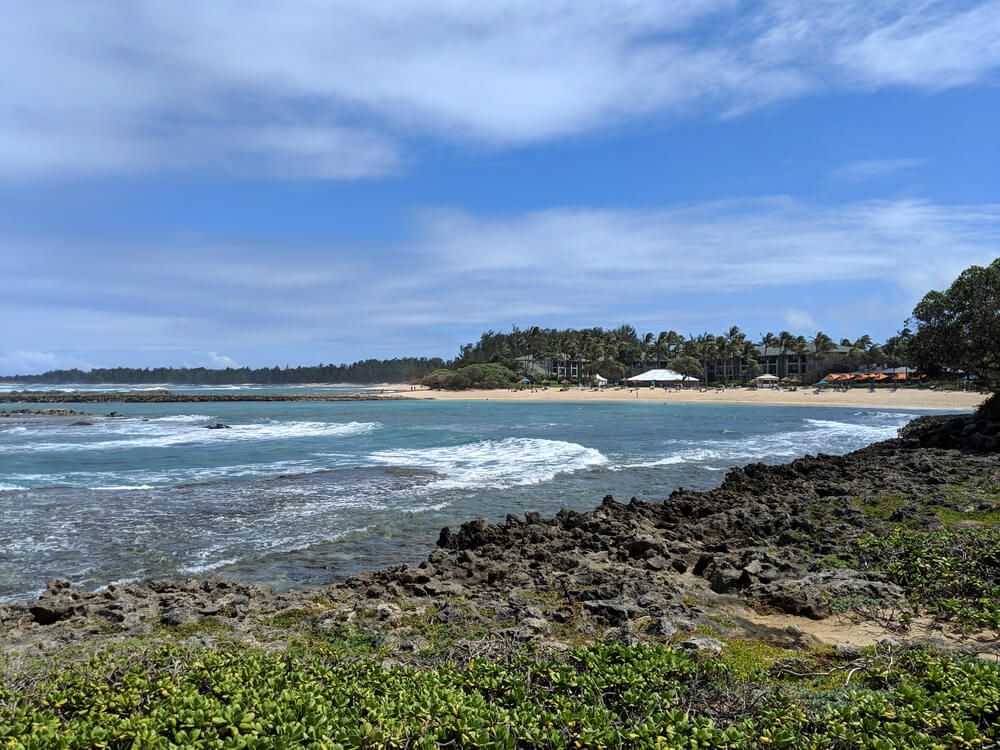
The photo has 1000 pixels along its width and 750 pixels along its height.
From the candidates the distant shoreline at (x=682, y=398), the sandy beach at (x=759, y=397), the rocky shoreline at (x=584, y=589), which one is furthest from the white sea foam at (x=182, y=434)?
the sandy beach at (x=759, y=397)

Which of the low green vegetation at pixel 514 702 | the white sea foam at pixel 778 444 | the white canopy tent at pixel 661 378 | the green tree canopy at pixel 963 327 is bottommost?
the white sea foam at pixel 778 444

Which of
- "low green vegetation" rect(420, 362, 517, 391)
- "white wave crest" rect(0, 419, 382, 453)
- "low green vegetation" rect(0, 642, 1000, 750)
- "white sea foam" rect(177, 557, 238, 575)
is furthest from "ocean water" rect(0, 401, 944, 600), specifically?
"low green vegetation" rect(420, 362, 517, 391)

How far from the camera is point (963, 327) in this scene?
2416 centimetres

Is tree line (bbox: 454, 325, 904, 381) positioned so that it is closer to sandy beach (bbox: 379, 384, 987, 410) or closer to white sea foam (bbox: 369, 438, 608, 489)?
sandy beach (bbox: 379, 384, 987, 410)

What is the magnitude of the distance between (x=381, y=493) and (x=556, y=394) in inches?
2940

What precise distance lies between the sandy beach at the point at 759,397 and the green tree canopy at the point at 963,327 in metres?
30.6

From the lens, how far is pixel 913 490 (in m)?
13.8

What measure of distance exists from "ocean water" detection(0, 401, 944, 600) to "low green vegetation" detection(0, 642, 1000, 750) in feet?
16.2

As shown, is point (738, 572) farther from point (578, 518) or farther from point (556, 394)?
point (556, 394)

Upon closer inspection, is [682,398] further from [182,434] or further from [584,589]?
[584,589]

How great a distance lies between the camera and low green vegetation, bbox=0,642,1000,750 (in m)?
3.83

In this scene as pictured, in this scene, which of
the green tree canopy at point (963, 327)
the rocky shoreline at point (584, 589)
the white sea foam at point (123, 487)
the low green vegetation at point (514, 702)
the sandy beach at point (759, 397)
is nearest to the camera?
the low green vegetation at point (514, 702)

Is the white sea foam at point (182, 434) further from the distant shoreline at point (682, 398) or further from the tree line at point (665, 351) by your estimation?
the tree line at point (665, 351)

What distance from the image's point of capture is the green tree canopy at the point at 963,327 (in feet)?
77.3
